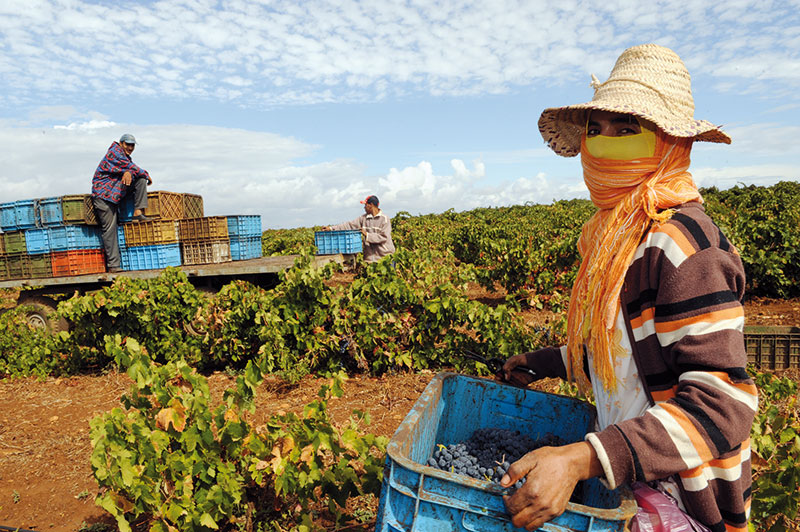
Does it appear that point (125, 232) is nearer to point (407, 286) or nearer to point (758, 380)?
point (407, 286)

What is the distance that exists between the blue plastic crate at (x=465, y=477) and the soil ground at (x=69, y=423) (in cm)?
101

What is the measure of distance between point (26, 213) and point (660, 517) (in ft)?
31.4

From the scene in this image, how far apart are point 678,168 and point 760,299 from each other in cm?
923

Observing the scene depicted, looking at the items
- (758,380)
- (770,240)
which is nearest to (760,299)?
(770,240)

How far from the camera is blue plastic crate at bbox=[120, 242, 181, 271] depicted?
8242 mm

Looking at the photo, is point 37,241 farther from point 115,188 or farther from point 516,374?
point 516,374

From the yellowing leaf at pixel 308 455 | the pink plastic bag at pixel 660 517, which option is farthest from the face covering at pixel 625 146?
the yellowing leaf at pixel 308 455

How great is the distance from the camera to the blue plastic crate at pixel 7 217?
818 centimetres

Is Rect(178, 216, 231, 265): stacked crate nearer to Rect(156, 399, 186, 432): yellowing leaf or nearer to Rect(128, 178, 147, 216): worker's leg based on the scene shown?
Rect(128, 178, 147, 216): worker's leg

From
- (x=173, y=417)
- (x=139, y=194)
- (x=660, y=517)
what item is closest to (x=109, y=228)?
(x=139, y=194)

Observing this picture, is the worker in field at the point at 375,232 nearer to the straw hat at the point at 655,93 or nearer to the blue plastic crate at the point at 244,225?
the blue plastic crate at the point at 244,225

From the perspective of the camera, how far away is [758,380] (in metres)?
3.19

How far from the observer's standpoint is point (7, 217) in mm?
8266

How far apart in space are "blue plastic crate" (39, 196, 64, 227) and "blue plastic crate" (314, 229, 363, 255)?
4211 mm
